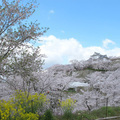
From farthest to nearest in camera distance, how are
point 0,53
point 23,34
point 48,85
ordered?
point 48,85 → point 23,34 → point 0,53

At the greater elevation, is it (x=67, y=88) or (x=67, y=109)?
(x=67, y=88)

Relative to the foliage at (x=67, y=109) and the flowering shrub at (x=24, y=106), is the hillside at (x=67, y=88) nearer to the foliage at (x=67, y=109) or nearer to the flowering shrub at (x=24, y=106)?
the flowering shrub at (x=24, y=106)

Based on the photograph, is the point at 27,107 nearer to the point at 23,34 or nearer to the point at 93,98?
the point at 23,34

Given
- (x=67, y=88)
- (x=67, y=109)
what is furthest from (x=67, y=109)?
(x=67, y=88)

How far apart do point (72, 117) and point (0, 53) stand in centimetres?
383

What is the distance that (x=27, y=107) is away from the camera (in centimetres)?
525

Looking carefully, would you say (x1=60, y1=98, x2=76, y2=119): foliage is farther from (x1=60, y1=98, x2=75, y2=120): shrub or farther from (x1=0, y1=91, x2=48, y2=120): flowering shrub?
(x1=0, y1=91, x2=48, y2=120): flowering shrub

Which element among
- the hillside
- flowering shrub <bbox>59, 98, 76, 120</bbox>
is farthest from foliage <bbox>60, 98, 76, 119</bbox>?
the hillside

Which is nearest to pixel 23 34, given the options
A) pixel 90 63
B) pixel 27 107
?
pixel 27 107

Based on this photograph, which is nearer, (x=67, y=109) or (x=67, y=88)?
(x=67, y=109)

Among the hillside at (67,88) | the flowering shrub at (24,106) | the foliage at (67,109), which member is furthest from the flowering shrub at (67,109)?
the hillside at (67,88)

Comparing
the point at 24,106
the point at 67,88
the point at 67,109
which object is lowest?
the point at 67,109

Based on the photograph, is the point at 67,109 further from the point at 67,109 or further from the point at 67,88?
the point at 67,88

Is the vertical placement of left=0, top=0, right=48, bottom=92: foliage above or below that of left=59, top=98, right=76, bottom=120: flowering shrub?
above
